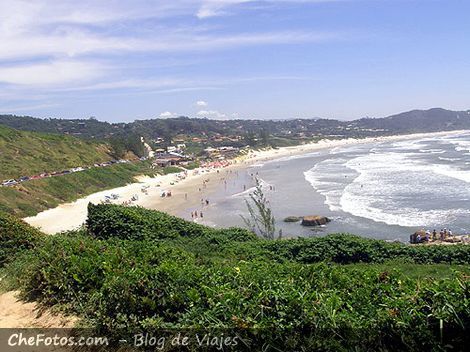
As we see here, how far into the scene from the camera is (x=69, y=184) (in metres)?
56.0

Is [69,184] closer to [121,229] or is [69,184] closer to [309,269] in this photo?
[121,229]

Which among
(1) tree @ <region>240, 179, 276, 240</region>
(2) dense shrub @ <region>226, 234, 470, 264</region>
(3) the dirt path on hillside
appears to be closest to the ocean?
(1) tree @ <region>240, 179, 276, 240</region>

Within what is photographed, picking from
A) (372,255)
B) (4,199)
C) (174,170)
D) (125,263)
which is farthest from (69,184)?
(125,263)

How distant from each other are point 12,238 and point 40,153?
6098 centimetres

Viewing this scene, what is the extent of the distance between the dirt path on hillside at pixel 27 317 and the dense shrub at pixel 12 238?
10.9 feet

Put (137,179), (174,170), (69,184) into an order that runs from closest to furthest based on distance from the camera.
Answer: (69,184), (137,179), (174,170)

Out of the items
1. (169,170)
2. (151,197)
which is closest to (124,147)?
(169,170)

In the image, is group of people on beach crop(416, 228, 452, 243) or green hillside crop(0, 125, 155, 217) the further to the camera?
green hillside crop(0, 125, 155, 217)

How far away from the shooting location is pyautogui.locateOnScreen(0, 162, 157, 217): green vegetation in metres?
42.8

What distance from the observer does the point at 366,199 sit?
4147 cm

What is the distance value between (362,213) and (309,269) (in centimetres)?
2999

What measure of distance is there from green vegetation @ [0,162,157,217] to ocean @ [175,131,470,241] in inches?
594

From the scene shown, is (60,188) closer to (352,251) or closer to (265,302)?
(352,251)

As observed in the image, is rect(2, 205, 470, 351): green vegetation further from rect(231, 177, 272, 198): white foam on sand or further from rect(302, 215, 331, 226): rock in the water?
rect(231, 177, 272, 198): white foam on sand
